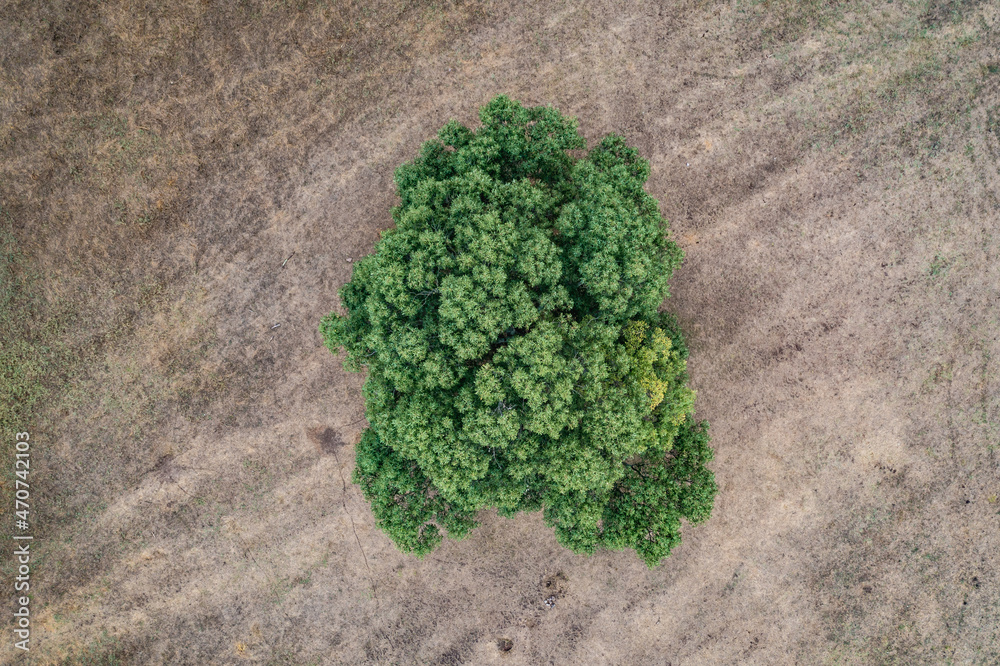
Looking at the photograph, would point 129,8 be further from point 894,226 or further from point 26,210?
point 894,226

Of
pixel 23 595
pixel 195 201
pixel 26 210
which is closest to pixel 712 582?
pixel 195 201

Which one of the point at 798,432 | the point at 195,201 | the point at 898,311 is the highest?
the point at 195,201
